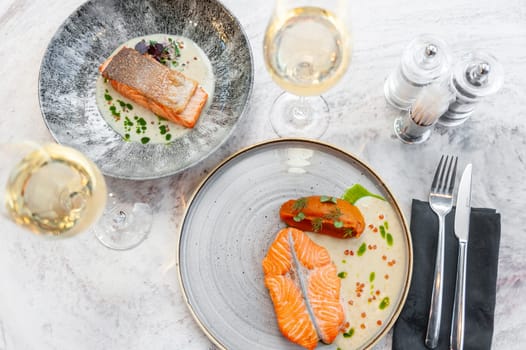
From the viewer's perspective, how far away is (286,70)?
1309 millimetres

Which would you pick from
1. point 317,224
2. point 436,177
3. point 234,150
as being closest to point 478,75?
point 436,177

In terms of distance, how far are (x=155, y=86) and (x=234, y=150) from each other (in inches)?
10.7

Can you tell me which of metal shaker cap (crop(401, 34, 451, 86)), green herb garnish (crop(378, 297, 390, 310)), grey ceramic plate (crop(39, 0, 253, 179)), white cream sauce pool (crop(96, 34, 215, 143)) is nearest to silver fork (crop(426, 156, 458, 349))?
green herb garnish (crop(378, 297, 390, 310))

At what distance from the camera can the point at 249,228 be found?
1401 millimetres

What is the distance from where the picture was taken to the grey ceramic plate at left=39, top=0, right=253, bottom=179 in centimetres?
142

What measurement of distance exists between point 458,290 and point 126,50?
107 centimetres

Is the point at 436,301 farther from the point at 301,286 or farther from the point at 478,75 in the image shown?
the point at 478,75

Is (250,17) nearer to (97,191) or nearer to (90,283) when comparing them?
(97,191)

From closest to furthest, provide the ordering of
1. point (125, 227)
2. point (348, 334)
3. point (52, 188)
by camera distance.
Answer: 1. point (52, 188)
2. point (348, 334)
3. point (125, 227)

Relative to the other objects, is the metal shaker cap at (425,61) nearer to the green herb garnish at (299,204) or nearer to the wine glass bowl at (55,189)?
the green herb garnish at (299,204)

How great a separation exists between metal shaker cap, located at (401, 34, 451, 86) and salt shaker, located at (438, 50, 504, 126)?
0.12ft

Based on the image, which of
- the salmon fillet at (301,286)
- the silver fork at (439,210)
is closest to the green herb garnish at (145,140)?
the salmon fillet at (301,286)

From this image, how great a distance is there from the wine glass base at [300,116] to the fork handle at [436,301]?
1.36 ft

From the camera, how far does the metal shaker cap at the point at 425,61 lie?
4.41 feet
